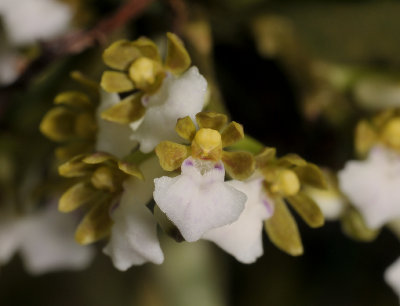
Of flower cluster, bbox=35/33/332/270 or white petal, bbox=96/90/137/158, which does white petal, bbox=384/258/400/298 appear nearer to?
flower cluster, bbox=35/33/332/270

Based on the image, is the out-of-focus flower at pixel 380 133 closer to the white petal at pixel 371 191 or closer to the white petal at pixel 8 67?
the white petal at pixel 371 191

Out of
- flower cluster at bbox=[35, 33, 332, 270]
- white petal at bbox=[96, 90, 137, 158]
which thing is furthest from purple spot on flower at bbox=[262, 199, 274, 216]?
white petal at bbox=[96, 90, 137, 158]

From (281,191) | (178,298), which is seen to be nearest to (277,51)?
(281,191)

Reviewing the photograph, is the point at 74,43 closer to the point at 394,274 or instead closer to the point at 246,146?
the point at 246,146

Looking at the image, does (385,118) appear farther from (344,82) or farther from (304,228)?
(304,228)

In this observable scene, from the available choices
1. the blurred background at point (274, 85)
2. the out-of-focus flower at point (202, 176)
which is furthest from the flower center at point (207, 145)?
the blurred background at point (274, 85)

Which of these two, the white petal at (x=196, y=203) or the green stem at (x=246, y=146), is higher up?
the white petal at (x=196, y=203)
